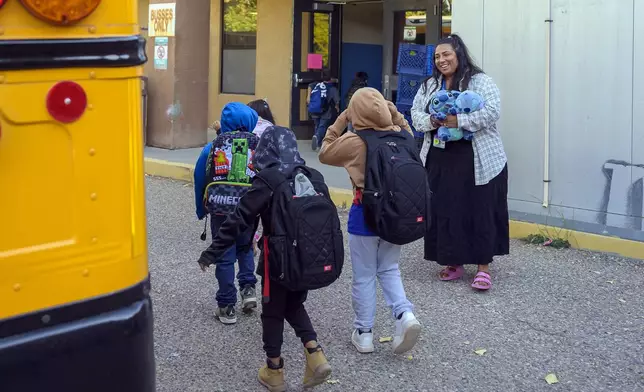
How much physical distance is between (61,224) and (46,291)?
18 cm

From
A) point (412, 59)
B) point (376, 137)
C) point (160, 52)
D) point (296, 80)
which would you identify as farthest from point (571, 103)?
point (160, 52)

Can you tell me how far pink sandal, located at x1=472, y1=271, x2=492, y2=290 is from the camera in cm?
596

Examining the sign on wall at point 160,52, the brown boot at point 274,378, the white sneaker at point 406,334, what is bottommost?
the brown boot at point 274,378

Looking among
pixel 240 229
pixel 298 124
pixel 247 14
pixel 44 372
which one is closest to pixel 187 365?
pixel 240 229

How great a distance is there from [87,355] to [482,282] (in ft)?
13.7

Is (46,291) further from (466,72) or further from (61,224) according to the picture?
(466,72)

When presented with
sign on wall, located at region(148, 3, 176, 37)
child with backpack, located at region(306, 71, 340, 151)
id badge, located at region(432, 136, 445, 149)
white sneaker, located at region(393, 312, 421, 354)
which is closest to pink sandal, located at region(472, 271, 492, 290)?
id badge, located at region(432, 136, 445, 149)

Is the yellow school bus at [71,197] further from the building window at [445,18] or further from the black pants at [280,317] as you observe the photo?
the building window at [445,18]

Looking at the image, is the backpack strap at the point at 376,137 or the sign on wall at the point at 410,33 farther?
the sign on wall at the point at 410,33

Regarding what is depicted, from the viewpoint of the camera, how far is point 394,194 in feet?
14.6

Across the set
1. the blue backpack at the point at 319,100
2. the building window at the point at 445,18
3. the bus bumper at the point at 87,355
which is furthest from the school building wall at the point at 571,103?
the bus bumper at the point at 87,355

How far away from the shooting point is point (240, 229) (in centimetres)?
411

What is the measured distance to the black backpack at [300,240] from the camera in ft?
12.8

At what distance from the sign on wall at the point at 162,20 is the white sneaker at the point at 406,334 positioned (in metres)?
9.45
